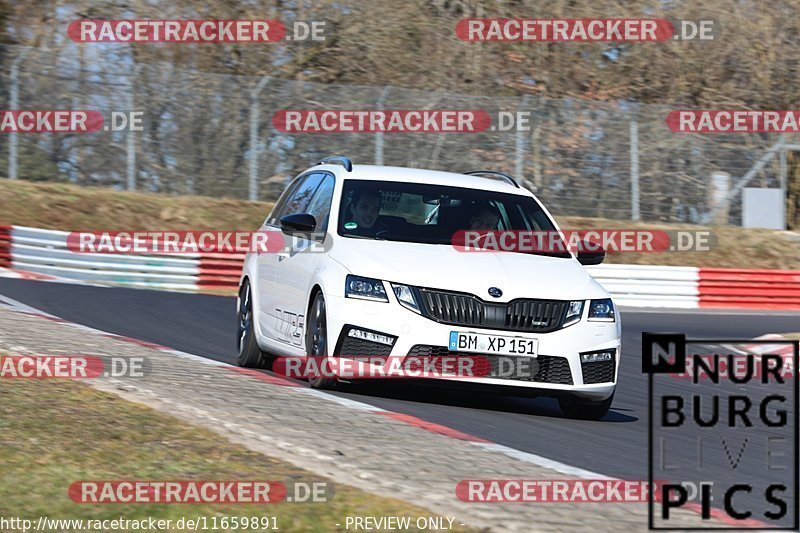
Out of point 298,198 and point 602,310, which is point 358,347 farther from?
point 298,198

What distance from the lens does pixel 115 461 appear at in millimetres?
6223

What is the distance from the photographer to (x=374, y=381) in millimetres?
8883

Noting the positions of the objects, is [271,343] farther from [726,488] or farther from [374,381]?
[726,488]

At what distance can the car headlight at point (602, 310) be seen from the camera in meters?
9.08

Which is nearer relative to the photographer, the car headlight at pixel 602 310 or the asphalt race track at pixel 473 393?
the asphalt race track at pixel 473 393

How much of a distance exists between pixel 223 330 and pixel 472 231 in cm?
497

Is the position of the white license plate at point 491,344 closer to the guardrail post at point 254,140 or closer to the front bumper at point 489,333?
the front bumper at point 489,333

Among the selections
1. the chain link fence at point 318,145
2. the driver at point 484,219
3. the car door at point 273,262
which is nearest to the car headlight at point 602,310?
the driver at point 484,219

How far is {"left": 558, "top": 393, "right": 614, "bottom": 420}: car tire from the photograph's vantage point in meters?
9.34

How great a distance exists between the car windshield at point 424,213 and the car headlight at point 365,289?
69cm

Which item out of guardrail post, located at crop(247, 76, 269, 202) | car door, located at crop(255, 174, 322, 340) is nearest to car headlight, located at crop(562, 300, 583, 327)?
car door, located at crop(255, 174, 322, 340)

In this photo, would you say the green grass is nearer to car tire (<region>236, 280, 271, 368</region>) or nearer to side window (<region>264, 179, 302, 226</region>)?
car tire (<region>236, 280, 271, 368</region>)

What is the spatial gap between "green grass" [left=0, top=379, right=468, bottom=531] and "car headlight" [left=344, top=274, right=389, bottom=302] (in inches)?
68.3

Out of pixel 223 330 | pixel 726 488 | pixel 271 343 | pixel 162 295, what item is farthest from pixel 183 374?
pixel 162 295
